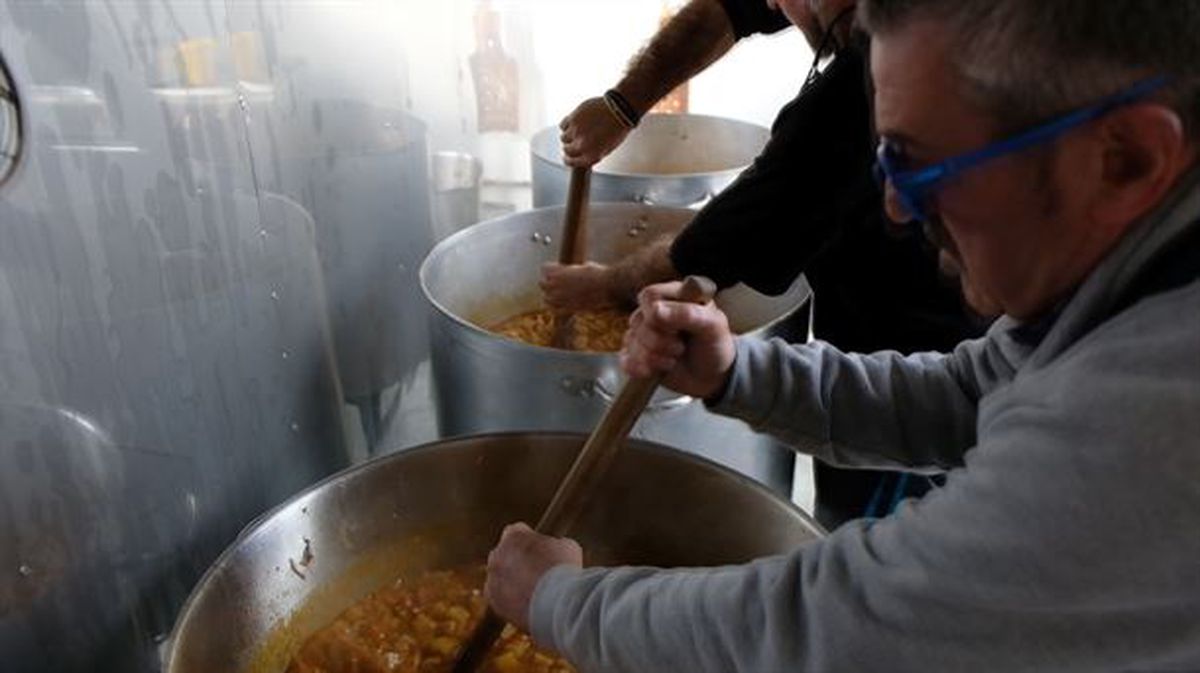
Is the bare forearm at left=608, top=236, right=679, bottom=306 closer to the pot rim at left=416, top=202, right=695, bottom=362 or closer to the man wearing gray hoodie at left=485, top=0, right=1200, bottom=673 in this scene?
the pot rim at left=416, top=202, right=695, bottom=362

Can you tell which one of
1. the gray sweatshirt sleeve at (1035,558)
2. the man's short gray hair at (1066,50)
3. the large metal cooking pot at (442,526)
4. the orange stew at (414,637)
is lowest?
the orange stew at (414,637)

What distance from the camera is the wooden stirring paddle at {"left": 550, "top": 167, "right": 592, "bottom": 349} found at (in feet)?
5.14

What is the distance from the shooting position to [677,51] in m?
1.62

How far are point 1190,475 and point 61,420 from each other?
0.97 m

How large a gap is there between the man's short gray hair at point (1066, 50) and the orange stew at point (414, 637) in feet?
2.71

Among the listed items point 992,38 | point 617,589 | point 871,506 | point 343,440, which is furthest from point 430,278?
point 992,38

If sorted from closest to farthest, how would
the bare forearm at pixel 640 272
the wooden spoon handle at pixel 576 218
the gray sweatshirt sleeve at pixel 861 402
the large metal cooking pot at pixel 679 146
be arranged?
the gray sweatshirt sleeve at pixel 861 402, the bare forearm at pixel 640 272, the wooden spoon handle at pixel 576 218, the large metal cooking pot at pixel 679 146

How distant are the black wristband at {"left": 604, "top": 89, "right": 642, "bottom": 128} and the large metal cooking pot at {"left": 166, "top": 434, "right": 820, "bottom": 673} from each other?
65 centimetres

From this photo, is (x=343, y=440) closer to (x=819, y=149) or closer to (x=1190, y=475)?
(x=819, y=149)

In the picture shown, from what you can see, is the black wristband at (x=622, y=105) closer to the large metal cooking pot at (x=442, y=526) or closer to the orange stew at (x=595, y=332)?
the orange stew at (x=595, y=332)

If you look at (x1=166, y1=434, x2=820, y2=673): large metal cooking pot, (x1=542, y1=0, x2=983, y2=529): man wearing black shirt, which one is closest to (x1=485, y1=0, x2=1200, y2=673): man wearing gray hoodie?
(x1=542, y1=0, x2=983, y2=529): man wearing black shirt

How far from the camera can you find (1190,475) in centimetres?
45

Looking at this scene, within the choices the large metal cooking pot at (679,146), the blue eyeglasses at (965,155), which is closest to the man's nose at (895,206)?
the blue eyeglasses at (965,155)

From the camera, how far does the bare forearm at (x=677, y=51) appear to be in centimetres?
161
